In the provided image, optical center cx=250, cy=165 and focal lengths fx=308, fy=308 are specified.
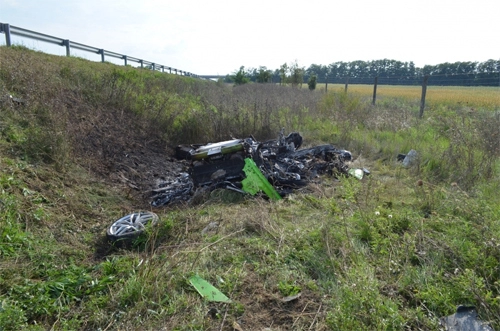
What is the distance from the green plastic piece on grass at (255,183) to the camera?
550 centimetres

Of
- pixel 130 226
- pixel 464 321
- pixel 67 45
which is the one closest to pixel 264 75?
pixel 67 45

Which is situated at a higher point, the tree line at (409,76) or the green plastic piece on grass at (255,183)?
the tree line at (409,76)

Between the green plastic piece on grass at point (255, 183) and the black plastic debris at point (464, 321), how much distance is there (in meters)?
3.37

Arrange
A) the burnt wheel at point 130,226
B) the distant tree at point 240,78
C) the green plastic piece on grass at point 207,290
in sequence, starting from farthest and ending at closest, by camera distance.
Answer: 1. the distant tree at point 240,78
2. the burnt wheel at point 130,226
3. the green plastic piece on grass at point 207,290

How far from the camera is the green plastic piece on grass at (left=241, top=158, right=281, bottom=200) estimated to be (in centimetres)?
550

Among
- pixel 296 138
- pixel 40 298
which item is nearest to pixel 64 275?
pixel 40 298

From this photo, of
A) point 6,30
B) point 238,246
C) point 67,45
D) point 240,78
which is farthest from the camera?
point 240,78

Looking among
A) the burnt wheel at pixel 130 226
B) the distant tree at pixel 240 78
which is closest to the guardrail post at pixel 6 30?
the burnt wheel at pixel 130 226

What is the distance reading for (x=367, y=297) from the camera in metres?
2.33

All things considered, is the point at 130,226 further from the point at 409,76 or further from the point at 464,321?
the point at 409,76

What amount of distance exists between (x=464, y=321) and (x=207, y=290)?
206cm

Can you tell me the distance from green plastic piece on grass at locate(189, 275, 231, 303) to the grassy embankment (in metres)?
0.07

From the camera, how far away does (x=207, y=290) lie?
2.83 metres

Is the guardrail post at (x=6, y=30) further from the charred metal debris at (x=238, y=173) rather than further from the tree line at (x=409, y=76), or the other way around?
the tree line at (x=409, y=76)
